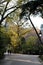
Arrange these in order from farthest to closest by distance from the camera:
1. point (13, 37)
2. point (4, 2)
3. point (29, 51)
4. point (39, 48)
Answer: point (13, 37) < point (29, 51) < point (39, 48) < point (4, 2)

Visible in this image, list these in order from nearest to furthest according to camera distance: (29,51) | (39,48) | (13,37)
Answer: (39,48) → (29,51) → (13,37)

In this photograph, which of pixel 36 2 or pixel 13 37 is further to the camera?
pixel 13 37

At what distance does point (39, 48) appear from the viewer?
2247 inches

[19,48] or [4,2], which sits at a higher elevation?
[4,2]

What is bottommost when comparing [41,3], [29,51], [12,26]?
[29,51]

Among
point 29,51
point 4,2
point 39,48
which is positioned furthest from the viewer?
point 29,51

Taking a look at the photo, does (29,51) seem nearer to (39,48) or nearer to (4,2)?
(39,48)

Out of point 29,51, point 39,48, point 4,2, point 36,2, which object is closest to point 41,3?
point 36,2

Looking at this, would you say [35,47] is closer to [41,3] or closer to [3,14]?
[3,14]

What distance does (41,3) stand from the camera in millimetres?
19297

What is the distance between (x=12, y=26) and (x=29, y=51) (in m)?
9.15

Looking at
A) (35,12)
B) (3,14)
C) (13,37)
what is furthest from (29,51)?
(35,12)

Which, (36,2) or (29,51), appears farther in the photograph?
(29,51)

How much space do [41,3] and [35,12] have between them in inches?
45.8
